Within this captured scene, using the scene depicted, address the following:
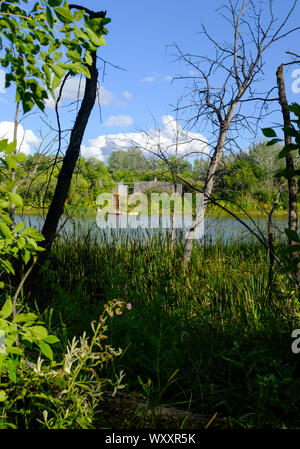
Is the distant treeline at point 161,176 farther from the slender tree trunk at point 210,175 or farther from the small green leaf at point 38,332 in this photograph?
the small green leaf at point 38,332

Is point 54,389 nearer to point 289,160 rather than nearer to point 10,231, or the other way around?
point 10,231

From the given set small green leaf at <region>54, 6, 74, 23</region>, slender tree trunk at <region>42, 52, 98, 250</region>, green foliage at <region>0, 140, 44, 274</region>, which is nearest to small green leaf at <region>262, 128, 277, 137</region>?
small green leaf at <region>54, 6, 74, 23</region>

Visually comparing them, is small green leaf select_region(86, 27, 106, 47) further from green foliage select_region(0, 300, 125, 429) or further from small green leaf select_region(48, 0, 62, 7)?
green foliage select_region(0, 300, 125, 429)

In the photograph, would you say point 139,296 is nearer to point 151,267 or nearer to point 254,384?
point 151,267

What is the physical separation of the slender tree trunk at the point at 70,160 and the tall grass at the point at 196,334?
0.76 meters

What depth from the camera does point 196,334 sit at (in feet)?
8.65

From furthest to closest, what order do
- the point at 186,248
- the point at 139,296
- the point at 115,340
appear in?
the point at 186,248 < the point at 139,296 < the point at 115,340

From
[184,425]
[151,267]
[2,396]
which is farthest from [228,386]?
[151,267]

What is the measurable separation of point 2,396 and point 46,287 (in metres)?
2.57

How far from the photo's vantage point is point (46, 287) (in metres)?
4.12

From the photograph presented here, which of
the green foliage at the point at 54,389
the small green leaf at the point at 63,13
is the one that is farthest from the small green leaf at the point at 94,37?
the green foliage at the point at 54,389

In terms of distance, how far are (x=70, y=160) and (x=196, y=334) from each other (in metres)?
1.98

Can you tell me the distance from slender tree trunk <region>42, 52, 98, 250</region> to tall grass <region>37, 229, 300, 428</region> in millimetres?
761
